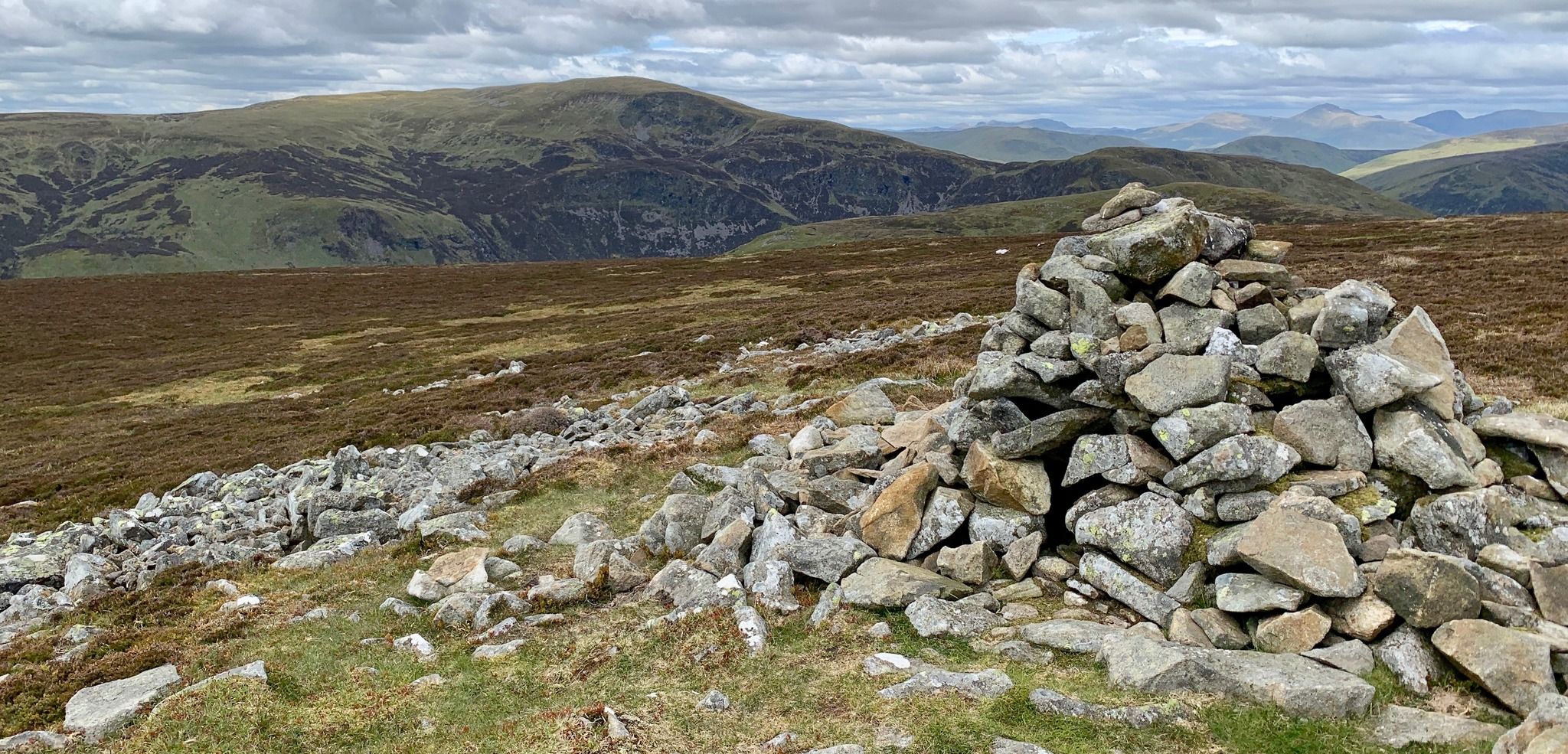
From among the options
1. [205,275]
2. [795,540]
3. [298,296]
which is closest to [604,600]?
[795,540]

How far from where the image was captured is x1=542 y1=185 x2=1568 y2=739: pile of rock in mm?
11172

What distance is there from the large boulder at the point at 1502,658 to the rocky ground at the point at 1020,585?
34 millimetres

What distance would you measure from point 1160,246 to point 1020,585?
296 inches

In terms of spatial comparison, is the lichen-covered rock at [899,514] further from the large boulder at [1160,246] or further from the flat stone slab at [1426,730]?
the flat stone slab at [1426,730]

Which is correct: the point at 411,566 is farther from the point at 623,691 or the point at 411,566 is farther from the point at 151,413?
the point at 151,413

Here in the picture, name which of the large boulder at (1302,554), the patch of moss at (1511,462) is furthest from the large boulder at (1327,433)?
the patch of moss at (1511,462)

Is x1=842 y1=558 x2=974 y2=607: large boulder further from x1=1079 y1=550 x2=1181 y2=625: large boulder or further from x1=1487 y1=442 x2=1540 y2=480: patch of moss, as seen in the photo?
x1=1487 y1=442 x2=1540 y2=480: patch of moss

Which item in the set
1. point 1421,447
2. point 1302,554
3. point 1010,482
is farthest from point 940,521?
point 1421,447

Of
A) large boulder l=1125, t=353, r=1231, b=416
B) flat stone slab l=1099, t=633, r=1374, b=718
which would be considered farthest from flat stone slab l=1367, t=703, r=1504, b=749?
large boulder l=1125, t=353, r=1231, b=416

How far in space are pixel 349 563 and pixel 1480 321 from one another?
42.3m

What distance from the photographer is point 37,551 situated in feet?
76.7

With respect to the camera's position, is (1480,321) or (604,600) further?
(1480,321)

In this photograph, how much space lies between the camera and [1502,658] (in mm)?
10078

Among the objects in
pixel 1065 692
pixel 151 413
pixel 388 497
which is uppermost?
pixel 1065 692
